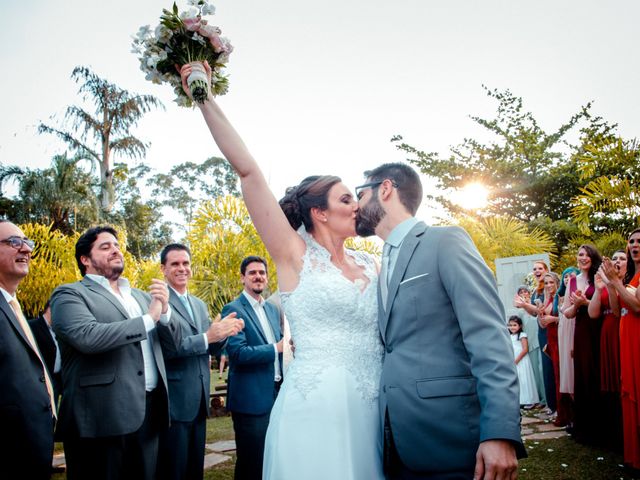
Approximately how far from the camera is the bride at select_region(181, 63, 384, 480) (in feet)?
7.51

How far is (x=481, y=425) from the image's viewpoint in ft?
5.98

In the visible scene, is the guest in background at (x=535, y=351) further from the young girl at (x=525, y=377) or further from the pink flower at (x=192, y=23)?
the pink flower at (x=192, y=23)

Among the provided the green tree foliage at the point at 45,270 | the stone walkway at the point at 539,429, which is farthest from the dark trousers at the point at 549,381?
the green tree foliage at the point at 45,270

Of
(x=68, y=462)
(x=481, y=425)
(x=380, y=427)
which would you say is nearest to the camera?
(x=481, y=425)

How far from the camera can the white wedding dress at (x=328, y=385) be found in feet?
7.45

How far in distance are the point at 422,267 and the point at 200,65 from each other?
1676mm

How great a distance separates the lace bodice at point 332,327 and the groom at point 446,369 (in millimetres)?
281

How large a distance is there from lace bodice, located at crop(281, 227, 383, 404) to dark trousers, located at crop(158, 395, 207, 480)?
2.01 metres

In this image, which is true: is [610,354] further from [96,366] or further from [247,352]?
[96,366]

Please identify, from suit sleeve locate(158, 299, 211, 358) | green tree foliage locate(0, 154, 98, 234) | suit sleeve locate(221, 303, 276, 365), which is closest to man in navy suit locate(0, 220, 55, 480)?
suit sleeve locate(158, 299, 211, 358)

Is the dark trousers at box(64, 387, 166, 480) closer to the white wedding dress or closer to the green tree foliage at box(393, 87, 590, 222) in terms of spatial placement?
the white wedding dress

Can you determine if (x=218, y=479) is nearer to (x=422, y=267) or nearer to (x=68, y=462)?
(x=68, y=462)

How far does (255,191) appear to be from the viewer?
2467 millimetres

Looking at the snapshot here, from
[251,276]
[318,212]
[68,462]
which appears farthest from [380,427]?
[251,276]
